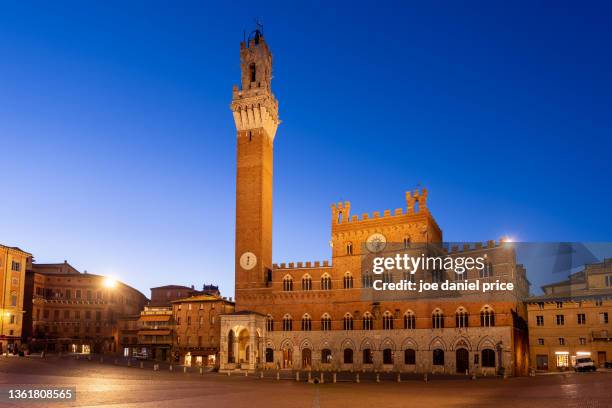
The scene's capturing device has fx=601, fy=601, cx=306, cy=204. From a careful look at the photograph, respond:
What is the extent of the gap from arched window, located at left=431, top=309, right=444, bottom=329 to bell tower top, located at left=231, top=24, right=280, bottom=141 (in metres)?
30.7

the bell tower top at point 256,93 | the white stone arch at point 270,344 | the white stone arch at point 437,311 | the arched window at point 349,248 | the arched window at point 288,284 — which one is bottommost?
the white stone arch at point 270,344

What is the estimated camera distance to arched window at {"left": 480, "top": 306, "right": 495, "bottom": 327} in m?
58.7

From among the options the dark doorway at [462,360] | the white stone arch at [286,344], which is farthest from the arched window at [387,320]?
the white stone arch at [286,344]

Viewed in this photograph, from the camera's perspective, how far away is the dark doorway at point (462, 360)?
59250mm

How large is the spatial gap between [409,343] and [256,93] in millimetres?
35361

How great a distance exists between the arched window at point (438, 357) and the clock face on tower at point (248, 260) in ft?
76.0

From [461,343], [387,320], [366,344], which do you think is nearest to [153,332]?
[366,344]

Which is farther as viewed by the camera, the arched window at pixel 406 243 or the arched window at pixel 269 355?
the arched window at pixel 269 355

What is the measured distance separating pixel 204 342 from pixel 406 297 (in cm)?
3303

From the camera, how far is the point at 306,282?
69.3 metres

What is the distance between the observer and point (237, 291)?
235 feet

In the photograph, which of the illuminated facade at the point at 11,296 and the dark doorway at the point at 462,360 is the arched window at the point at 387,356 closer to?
the dark doorway at the point at 462,360

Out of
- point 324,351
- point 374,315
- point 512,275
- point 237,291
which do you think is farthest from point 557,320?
point 237,291

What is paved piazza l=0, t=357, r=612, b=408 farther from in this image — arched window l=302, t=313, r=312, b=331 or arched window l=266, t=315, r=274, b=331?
arched window l=302, t=313, r=312, b=331
